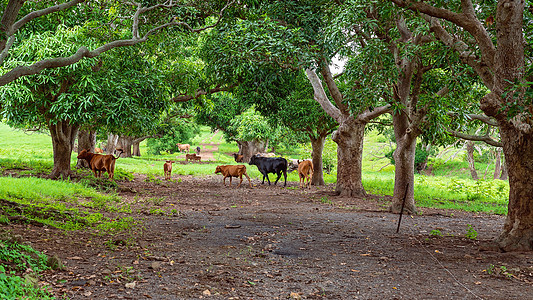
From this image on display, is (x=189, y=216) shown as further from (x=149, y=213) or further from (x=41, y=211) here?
(x=41, y=211)

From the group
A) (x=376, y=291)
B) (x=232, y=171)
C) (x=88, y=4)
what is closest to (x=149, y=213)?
A: (x=376, y=291)

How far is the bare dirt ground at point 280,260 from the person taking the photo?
4945 millimetres

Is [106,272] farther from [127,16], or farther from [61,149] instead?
[61,149]

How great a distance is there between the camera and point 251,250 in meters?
7.02

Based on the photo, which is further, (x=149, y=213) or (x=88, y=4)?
(x=88, y=4)

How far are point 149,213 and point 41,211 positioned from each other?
109 inches

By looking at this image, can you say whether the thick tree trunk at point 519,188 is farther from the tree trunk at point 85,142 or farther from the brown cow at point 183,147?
the brown cow at point 183,147

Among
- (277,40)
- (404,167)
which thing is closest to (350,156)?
(404,167)

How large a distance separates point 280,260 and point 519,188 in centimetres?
400

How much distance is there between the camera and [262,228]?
30.0 ft

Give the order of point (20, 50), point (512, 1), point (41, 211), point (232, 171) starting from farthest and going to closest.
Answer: point (232, 171) < point (20, 50) < point (41, 211) < point (512, 1)

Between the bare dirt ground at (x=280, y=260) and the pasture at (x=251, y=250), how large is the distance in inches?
0.7

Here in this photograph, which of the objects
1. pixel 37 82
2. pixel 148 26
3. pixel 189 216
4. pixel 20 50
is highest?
pixel 148 26

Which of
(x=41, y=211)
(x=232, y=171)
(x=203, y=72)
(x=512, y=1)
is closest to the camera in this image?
(x=512, y=1)
